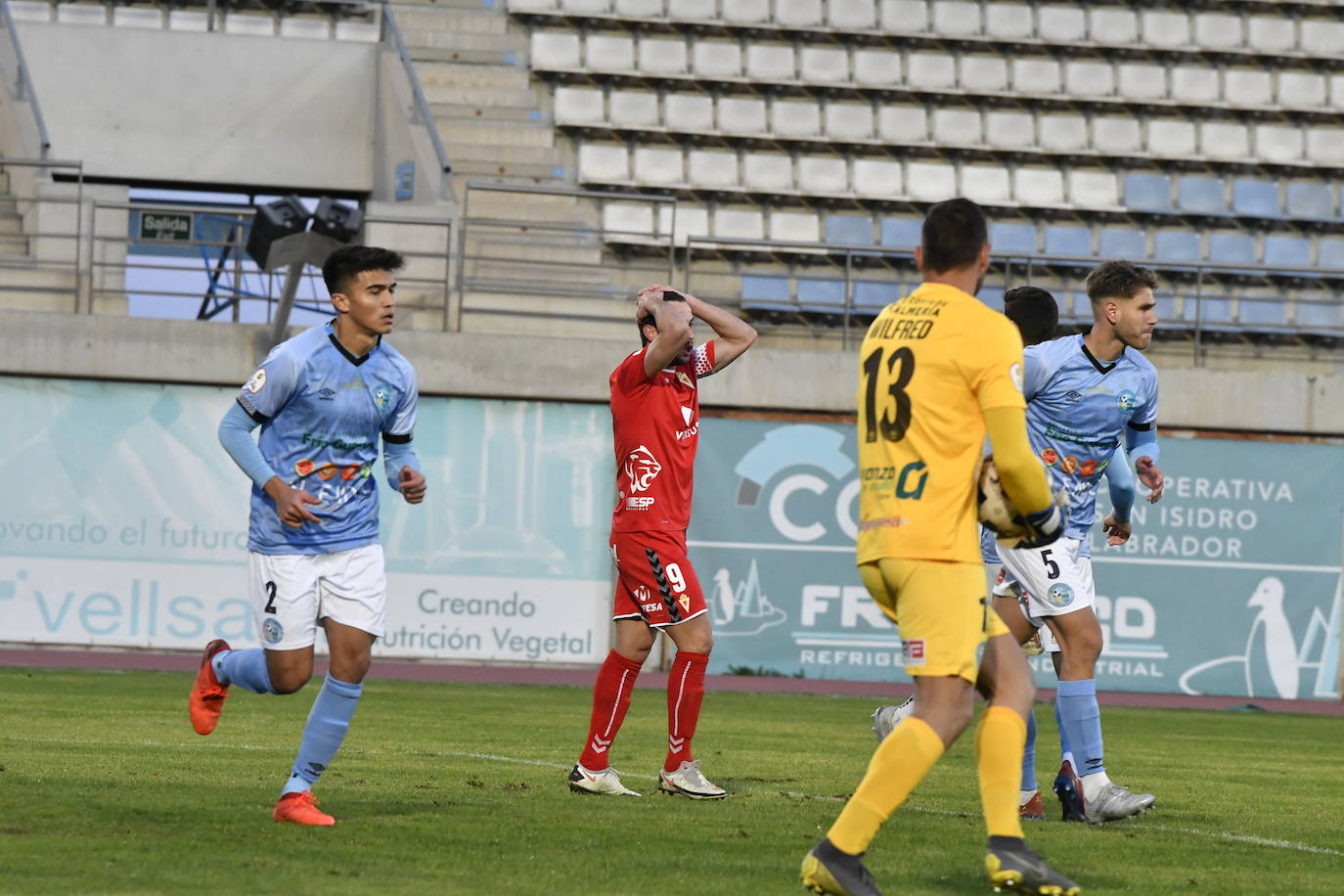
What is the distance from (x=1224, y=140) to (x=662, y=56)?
8066 millimetres

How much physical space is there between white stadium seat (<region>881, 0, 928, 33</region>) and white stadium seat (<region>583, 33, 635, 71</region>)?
3791mm

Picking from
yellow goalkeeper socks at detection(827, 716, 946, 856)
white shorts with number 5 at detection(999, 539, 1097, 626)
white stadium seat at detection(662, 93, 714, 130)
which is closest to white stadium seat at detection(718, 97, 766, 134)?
white stadium seat at detection(662, 93, 714, 130)

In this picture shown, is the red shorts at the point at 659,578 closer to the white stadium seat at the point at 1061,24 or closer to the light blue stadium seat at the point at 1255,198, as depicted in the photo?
the light blue stadium seat at the point at 1255,198

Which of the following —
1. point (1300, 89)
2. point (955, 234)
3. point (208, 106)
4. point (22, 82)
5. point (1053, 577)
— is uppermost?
point (1300, 89)

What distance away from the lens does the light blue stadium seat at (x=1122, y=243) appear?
2492cm

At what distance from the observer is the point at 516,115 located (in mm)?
25047

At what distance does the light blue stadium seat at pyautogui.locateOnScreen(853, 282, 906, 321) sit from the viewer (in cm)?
2170

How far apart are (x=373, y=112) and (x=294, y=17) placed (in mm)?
2023

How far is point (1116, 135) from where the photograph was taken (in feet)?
86.2

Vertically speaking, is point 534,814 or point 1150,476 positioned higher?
point 1150,476

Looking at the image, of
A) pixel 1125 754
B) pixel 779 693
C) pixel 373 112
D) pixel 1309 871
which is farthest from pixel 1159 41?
pixel 1309 871

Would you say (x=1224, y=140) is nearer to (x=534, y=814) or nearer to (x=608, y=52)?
(x=608, y=52)

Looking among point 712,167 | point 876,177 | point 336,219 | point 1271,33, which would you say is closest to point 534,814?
point 336,219

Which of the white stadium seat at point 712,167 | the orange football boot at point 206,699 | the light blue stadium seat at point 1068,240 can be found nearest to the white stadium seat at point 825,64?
the white stadium seat at point 712,167
